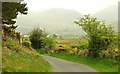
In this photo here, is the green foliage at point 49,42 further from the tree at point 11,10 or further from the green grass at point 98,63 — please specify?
the tree at point 11,10

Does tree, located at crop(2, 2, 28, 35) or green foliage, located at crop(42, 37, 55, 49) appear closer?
tree, located at crop(2, 2, 28, 35)

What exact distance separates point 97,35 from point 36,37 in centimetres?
2956

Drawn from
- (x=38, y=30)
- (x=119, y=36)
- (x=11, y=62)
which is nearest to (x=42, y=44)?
(x=38, y=30)

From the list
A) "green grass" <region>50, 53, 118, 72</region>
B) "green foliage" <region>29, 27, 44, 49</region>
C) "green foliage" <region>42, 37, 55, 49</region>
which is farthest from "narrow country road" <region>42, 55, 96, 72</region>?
"green foliage" <region>29, 27, 44, 49</region>

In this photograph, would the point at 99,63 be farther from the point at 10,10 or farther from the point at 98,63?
the point at 10,10

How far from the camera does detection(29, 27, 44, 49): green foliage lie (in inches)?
2618

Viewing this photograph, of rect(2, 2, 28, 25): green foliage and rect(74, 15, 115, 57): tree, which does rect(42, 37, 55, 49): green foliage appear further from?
rect(2, 2, 28, 25): green foliage

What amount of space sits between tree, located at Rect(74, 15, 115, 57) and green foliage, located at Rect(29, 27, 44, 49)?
26.2 metres

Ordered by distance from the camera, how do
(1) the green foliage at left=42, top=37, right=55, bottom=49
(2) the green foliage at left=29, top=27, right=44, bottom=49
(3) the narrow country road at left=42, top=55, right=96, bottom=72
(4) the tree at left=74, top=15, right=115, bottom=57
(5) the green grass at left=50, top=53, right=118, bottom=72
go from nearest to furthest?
(3) the narrow country road at left=42, top=55, right=96, bottom=72, (5) the green grass at left=50, top=53, right=118, bottom=72, (4) the tree at left=74, top=15, right=115, bottom=57, (1) the green foliage at left=42, top=37, right=55, bottom=49, (2) the green foliage at left=29, top=27, right=44, bottom=49

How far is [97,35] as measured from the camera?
39.8 m

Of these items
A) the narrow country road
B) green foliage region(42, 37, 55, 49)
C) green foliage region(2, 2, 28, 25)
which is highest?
green foliage region(2, 2, 28, 25)

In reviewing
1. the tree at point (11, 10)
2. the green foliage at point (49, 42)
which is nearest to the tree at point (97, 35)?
the tree at point (11, 10)

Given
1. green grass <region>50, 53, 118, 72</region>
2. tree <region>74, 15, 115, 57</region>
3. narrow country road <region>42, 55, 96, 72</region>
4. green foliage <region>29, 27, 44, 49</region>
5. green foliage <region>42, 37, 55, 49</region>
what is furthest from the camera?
green foliage <region>29, 27, 44, 49</region>

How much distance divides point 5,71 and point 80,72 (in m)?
9.21
